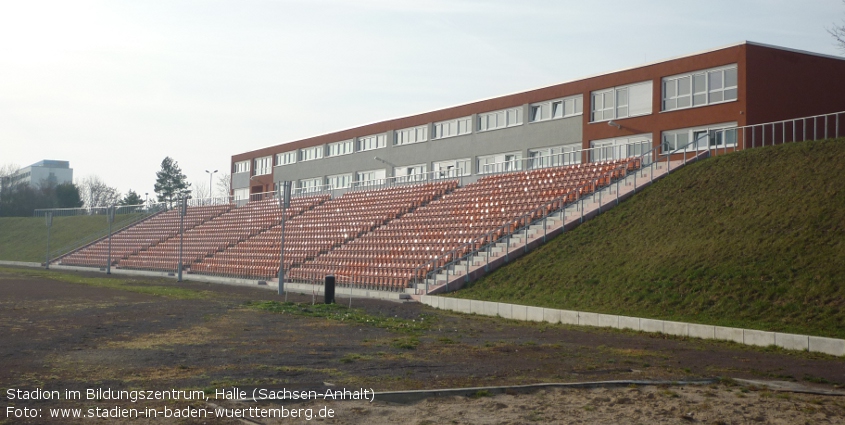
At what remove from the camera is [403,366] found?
34.3 feet

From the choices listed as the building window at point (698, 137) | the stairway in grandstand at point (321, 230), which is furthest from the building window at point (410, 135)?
the building window at point (698, 137)

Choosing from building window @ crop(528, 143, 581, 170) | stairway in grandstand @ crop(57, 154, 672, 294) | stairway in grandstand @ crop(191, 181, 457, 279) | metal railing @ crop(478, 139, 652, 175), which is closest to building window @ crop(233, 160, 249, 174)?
stairway in grandstand @ crop(57, 154, 672, 294)

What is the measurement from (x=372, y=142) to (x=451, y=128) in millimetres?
10298

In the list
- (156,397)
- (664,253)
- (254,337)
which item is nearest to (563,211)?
(664,253)

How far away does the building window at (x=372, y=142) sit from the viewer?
5622 centimetres

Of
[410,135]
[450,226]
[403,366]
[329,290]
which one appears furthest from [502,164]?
[403,366]

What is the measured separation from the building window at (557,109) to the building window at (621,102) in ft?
3.31

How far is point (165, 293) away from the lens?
2636 cm

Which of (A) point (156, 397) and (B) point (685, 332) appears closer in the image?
(A) point (156, 397)

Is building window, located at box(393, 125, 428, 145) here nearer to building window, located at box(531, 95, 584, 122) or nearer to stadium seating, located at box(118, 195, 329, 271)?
stadium seating, located at box(118, 195, 329, 271)

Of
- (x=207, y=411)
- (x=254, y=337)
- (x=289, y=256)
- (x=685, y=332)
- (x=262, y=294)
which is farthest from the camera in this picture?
(x=289, y=256)

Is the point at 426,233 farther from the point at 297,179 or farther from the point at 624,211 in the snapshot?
the point at 297,179

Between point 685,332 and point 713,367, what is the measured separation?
4.08 meters

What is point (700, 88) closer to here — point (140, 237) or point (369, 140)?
point (369, 140)
